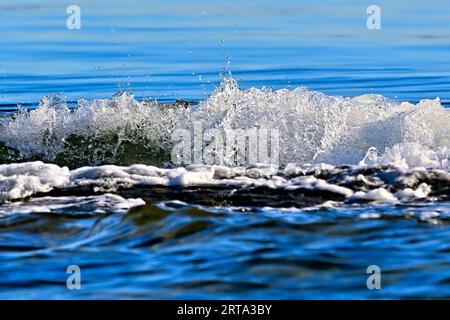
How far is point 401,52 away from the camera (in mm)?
25359

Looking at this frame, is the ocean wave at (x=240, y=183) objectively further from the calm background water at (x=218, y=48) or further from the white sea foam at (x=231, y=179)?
the calm background water at (x=218, y=48)

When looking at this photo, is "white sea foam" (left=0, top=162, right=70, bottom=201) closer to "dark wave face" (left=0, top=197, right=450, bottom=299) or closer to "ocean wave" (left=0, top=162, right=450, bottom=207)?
"ocean wave" (left=0, top=162, right=450, bottom=207)

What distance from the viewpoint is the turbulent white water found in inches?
542

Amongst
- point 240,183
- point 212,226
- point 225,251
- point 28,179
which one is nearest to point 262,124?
point 240,183

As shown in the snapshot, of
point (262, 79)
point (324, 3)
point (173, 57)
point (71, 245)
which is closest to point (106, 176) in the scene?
point (71, 245)

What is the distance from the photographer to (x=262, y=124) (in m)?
14.8

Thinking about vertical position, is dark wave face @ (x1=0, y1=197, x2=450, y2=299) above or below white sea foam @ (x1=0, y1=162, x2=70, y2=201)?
below

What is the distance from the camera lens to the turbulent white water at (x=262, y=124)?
13.8 metres

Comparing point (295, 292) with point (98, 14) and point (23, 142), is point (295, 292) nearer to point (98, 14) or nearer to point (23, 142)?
point (23, 142)

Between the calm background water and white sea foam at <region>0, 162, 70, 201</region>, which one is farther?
the calm background water

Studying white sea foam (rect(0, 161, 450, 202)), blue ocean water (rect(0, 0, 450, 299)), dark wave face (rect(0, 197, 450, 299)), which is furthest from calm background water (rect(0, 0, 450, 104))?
dark wave face (rect(0, 197, 450, 299))

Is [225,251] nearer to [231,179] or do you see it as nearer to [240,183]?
[240,183]
